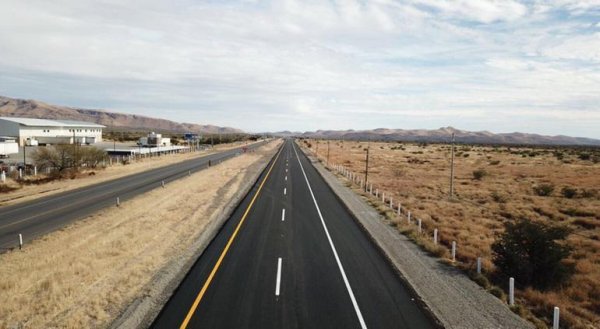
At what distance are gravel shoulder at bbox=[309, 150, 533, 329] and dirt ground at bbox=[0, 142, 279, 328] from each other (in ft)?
29.6

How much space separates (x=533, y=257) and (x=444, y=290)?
4570mm

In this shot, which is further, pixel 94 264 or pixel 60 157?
pixel 60 157

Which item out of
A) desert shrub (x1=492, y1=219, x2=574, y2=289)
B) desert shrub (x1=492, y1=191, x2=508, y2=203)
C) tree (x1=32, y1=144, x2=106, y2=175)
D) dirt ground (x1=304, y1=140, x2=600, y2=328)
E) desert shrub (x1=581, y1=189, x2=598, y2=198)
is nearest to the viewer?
dirt ground (x1=304, y1=140, x2=600, y2=328)

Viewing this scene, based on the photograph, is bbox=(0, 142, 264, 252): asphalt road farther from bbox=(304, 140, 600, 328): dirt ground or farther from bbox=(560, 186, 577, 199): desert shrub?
bbox=(560, 186, 577, 199): desert shrub

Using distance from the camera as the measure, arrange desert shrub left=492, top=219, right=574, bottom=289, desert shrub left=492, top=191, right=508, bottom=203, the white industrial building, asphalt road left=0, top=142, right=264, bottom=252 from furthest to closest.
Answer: the white industrial building < desert shrub left=492, top=191, right=508, bottom=203 < asphalt road left=0, top=142, right=264, bottom=252 < desert shrub left=492, top=219, right=574, bottom=289

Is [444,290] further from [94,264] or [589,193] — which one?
[589,193]

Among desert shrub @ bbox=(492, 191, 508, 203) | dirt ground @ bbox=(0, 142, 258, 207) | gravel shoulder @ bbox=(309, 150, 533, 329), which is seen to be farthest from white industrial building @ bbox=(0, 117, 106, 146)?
gravel shoulder @ bbox=(309, 150, 533, 329)

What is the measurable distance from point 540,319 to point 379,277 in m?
4.98

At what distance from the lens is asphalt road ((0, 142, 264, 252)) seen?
2227 cm

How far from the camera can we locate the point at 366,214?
26.0 meters

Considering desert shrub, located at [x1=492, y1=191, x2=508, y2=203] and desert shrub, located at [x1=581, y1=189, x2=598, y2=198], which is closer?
desert shrub, located at [x1=492, y1=191, x2=508, y2=203]

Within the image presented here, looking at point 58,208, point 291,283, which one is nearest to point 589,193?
point 291,283

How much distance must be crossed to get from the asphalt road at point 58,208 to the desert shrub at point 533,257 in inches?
860

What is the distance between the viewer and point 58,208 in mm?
28641
